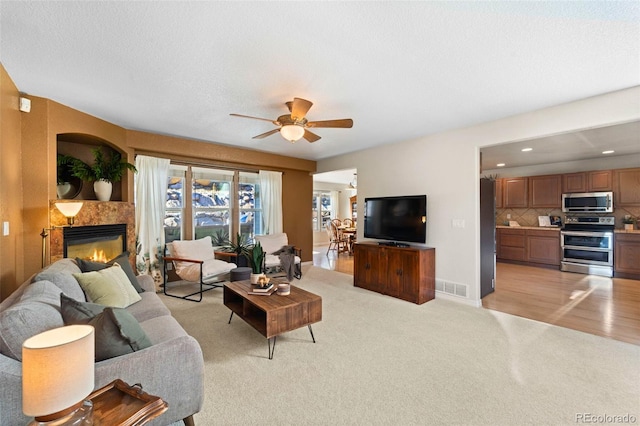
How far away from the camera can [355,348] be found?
2568mm

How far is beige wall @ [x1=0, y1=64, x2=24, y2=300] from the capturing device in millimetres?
2297

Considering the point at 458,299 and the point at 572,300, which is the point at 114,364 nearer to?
the point at 458,299

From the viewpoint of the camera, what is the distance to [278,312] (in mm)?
2408

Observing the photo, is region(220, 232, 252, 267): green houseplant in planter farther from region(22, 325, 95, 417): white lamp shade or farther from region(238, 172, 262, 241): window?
region(22, 325, 95, 417): white lamp shade

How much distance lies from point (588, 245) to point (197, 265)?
750 cm

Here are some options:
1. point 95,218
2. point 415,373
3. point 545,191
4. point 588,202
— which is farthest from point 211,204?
point 588,202

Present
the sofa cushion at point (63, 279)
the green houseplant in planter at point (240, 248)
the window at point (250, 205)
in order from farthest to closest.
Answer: the window at point (250, 205)
the green houseplant in planter at point (240, 248)
the sofa cushion at point (63, 279)

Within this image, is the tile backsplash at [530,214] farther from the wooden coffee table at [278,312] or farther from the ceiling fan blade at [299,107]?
the ceiling fan blade at [299,107]

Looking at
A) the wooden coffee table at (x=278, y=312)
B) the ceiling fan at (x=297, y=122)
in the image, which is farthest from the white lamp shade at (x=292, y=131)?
the wooden coffee table at (x=278, y=312)

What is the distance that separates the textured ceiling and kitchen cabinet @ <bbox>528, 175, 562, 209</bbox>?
→ 13.8ft

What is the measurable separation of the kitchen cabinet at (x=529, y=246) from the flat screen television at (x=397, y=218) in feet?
13.0

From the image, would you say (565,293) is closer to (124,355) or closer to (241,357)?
(241,357)

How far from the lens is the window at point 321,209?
395 inches

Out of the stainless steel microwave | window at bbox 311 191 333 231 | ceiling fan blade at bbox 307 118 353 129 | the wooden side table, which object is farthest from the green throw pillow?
window at bbox 311 191 333 231
